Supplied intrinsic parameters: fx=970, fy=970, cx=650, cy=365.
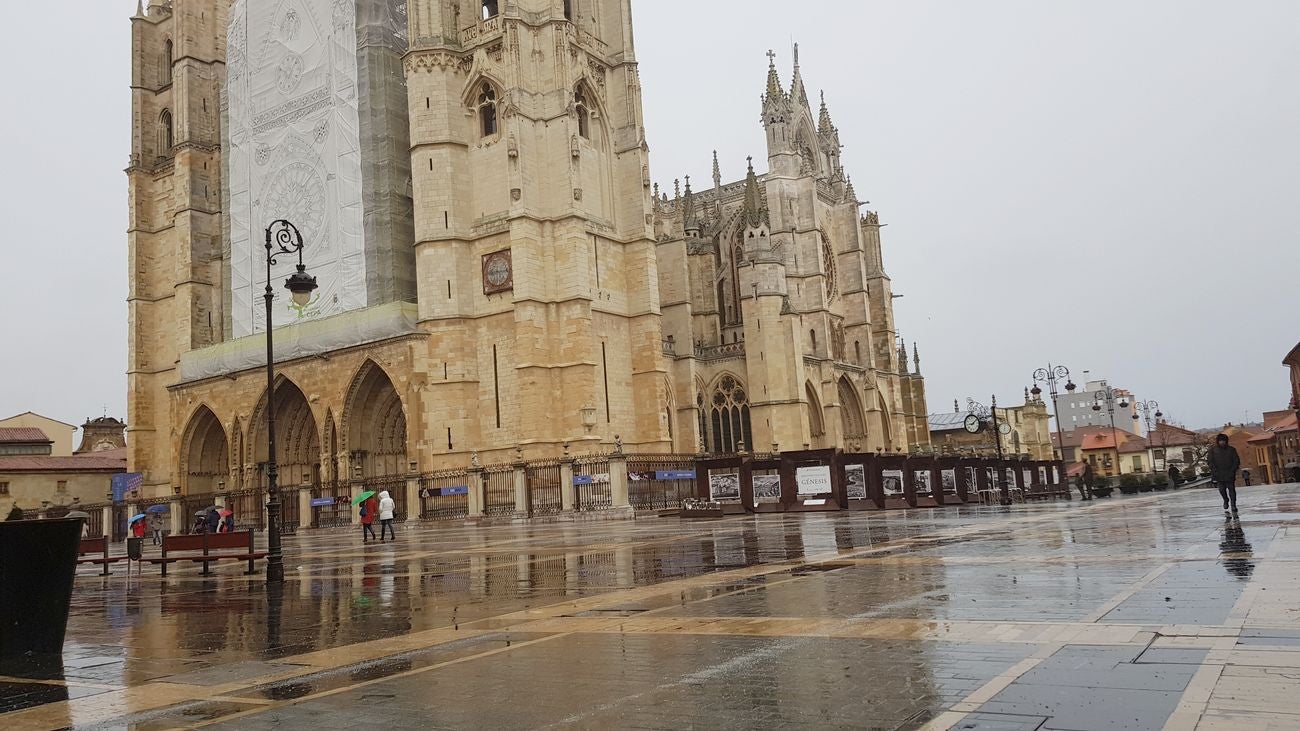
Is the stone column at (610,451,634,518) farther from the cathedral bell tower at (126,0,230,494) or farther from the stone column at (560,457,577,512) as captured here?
the cathedral bell tower at (126,0,230,494)

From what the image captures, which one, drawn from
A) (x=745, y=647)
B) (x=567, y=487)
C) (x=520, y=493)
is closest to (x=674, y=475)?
(x=567, y=487)

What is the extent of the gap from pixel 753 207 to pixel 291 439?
2493cm

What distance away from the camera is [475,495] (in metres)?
33.7

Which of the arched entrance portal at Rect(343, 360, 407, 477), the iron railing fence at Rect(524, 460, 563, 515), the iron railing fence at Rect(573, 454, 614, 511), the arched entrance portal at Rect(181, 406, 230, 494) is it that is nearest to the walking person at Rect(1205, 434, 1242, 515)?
the iron railing fence at Rect(573, 454, 614, 511)

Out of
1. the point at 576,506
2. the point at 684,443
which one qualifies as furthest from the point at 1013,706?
the point at 684,443

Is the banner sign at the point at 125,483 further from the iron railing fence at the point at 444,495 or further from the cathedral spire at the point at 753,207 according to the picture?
the cathedral spire at the point at 753,207

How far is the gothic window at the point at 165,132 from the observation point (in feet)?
→ 169

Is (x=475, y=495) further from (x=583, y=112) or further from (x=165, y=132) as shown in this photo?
(x=165, y=132)

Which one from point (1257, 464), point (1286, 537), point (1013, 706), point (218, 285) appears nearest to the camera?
point (1013, 706)

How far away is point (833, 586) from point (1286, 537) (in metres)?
5.74

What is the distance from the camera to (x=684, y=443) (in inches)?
1826

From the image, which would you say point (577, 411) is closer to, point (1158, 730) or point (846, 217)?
point (846, 217)

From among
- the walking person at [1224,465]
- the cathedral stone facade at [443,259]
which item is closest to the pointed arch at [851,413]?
the cathedral stone facade at [443,259]

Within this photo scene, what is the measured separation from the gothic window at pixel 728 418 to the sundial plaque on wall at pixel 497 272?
51.4 ft
